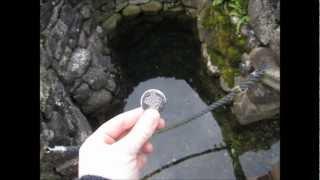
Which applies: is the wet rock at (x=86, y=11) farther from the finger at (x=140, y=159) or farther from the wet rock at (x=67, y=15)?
the finger at (x=140, y=159)

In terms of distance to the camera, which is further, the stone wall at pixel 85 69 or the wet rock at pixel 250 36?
the wet rock at pixel 250 36

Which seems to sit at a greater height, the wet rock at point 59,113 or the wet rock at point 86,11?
the wet rock at point 86,11

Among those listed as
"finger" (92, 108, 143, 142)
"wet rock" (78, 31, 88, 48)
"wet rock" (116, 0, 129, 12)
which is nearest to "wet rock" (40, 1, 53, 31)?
"wet rock" (78, 31, 88, 48)

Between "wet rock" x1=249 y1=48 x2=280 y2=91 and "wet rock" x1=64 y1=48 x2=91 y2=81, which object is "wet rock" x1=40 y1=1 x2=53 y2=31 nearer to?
"wet rock" x1=64 y1=48 x2=91 y2=81

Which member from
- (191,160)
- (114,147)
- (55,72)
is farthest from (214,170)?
(114,147)

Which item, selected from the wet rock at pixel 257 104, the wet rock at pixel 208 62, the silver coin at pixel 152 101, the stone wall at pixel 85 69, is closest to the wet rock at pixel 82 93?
the stone wall at pixel 85 69

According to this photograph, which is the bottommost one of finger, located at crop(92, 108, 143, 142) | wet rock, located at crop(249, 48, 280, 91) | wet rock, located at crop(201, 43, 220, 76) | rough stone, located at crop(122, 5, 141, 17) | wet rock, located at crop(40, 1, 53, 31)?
wet rock, located at crop(201, 43, 220, 76)
